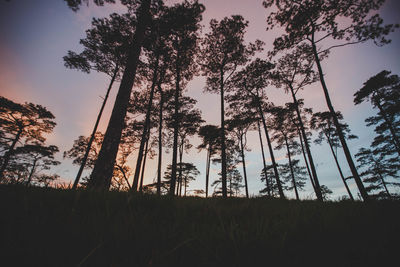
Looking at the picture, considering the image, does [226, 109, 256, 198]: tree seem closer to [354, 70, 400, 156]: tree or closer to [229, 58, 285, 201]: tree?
[229, 58, 285, 201]: tree

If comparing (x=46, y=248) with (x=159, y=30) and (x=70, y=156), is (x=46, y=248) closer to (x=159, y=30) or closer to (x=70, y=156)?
(x=159, y=30)

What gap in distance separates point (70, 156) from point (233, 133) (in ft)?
90.7

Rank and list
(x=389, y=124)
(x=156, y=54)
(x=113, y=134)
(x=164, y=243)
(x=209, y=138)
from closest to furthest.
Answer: (x=164, y=243) < (x=113, y=134) < (x=156, y=54) < (x=389, y=124) < (x=209, y=138)

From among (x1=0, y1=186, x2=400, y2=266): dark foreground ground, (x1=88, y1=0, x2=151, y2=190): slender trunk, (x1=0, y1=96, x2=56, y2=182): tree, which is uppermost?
(x1=0, y1=96, x2=56, y2=182): tree

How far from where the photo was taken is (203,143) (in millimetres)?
27078

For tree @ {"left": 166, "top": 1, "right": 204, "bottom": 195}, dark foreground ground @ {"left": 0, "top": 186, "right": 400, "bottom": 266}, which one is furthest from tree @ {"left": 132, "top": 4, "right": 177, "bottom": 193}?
dark foreground ground @ {"left": 0, "top": 186, "right": 400, "bottom": 266}

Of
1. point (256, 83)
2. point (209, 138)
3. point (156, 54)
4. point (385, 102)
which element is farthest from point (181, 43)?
point (385, 102)

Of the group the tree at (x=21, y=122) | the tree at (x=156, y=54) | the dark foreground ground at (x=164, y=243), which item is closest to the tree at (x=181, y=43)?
the tree at (x=156, y=54)

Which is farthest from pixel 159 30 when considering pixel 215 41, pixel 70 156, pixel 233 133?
pixel 70 156

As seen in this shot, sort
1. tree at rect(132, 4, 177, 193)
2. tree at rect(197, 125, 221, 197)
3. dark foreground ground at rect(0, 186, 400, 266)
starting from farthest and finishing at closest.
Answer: tree at rect(197, 125, 221, 197) → tree at rect(132, 4, 177, 193) → dark foreground ground at rect(0, 186, 400, 266)

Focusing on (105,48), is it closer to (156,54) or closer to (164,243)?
(156,54)

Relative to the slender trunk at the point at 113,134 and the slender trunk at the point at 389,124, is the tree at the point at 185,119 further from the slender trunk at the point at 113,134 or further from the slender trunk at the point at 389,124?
the slender trunk at the point at 389,124

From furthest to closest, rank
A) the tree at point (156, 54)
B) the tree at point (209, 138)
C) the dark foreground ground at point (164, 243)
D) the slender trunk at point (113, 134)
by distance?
A: 1. the tree at point (209, 138)
2. the tree at point (156, 54)
3. the slender trunk at point (113, 134)
4. the dark foreground ground at point (164, 243)

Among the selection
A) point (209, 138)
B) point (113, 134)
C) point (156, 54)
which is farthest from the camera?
point (209, 138)
